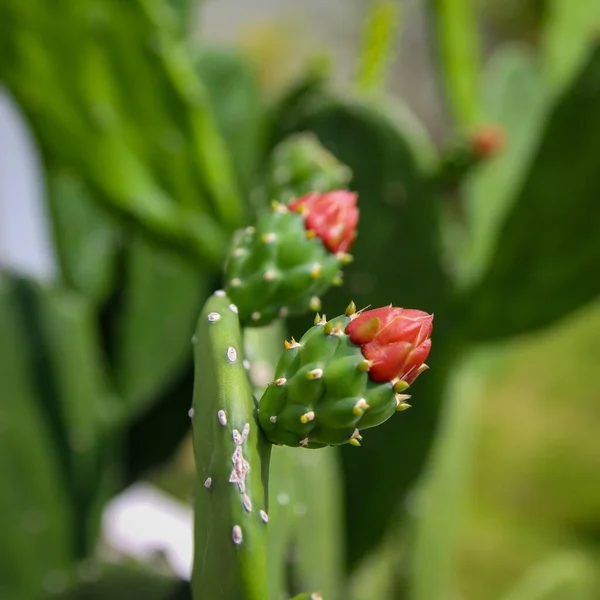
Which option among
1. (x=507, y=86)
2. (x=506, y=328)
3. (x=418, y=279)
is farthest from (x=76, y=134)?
(x=507, y=86)

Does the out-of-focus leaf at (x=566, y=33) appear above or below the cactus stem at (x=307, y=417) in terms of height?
above

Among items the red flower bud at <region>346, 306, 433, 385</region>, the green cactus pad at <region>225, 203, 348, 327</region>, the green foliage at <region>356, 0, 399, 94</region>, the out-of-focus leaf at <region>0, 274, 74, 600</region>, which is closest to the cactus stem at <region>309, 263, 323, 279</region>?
the green cactus pad at <region>225, 203, 348, 327</region>

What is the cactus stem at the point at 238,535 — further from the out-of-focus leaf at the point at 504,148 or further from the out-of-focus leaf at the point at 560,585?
the out-of-focus leaf at the point at 560,585

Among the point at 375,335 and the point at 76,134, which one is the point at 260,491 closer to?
the point at 375,335

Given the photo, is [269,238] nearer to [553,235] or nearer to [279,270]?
[279,270]

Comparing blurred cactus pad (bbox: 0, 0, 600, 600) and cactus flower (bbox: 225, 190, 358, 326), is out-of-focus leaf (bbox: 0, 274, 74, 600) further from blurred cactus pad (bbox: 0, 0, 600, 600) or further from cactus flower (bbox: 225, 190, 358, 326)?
A: cactus flower (bbox: 225, 190, 358, 326)

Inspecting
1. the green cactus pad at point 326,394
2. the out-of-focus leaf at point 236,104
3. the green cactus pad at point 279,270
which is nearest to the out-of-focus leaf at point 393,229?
the out-of-focus leaf at point 236,104

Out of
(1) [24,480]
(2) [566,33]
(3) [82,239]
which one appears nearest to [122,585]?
(1) [24,480]
